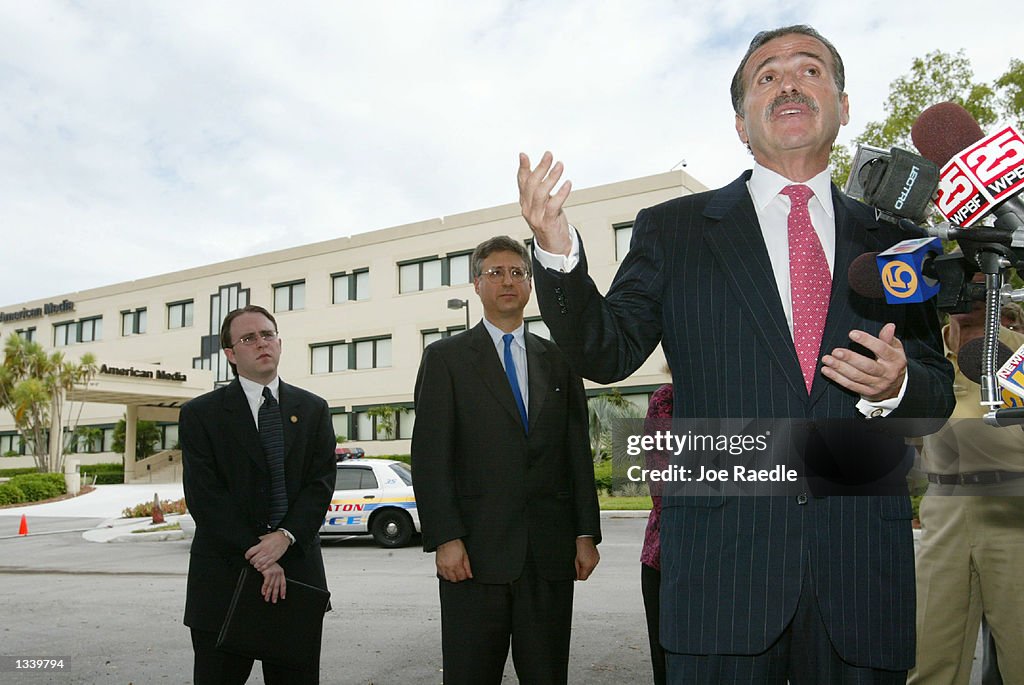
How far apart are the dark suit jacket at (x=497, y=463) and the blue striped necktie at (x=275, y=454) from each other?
2.46ft

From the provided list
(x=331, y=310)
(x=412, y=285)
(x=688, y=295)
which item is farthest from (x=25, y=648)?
(x=331, y=310)

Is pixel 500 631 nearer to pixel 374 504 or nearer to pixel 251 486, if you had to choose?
pixel 251 486

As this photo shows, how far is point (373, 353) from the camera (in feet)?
142

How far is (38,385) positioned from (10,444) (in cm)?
2268

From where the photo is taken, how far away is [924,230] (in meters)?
1.72

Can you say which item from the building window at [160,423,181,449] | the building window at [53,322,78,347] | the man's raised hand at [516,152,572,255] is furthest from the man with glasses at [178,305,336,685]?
the building window at [53,322,78,347]

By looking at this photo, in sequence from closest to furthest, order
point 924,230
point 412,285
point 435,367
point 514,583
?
point 924,230 → point 514,583 → point 435,367 → point 412,285

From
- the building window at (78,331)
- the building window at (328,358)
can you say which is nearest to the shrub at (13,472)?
the building window at (78,331)

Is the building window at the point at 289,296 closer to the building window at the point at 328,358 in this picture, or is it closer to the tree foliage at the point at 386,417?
the building window at the point at 328,358

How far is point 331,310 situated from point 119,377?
1071cm

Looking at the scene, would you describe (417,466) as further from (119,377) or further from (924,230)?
(119,377)

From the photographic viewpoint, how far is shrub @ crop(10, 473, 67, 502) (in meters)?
34.1

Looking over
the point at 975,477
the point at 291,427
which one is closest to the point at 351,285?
the point at 291,427

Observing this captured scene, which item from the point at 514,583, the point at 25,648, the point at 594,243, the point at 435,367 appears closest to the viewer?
the point at 514,583
